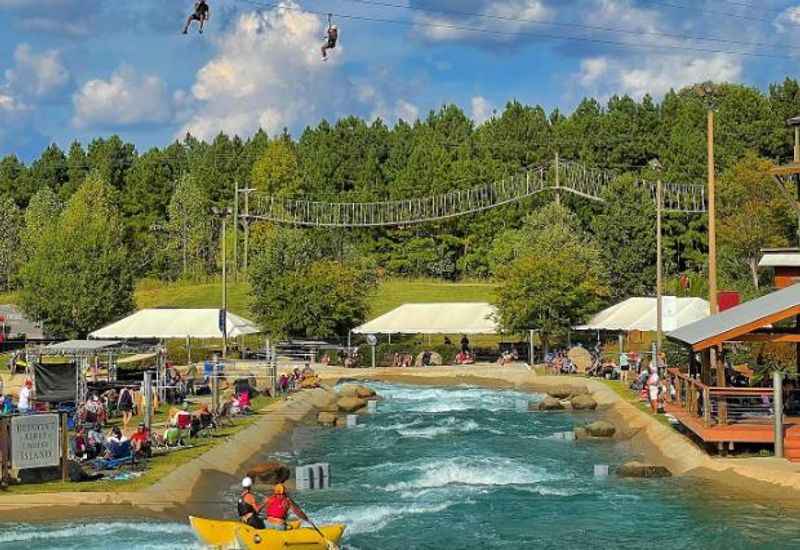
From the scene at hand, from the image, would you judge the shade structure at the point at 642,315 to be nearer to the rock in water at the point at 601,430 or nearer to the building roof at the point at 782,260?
the building roof at the point at 782,260

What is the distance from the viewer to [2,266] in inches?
4678

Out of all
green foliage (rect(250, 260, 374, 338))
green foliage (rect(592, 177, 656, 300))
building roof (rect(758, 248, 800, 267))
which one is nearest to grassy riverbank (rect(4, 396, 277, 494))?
building roof (rect(758, 248, 800, 267))

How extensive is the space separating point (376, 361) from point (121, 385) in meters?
25.7

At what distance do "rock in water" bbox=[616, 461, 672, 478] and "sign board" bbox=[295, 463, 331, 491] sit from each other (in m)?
8.07

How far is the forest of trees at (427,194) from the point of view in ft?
240

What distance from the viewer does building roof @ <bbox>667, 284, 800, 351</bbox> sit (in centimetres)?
2950

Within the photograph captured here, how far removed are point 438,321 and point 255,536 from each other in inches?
1805

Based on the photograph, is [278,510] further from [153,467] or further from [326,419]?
[326,419]

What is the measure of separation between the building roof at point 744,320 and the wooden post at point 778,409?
4.79ft

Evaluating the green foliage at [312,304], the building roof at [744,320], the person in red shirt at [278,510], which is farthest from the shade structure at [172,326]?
the person in red shirt at [278,510]

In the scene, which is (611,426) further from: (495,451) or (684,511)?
(684,511)

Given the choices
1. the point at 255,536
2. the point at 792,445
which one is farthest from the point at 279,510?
the point at 792,445

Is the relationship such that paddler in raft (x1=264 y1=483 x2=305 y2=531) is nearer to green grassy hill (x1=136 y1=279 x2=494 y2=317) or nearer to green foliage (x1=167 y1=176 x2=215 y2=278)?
green grassy hill (x1=136 y1=279 x2=494 y2=317)

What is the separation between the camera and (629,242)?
301 ft
